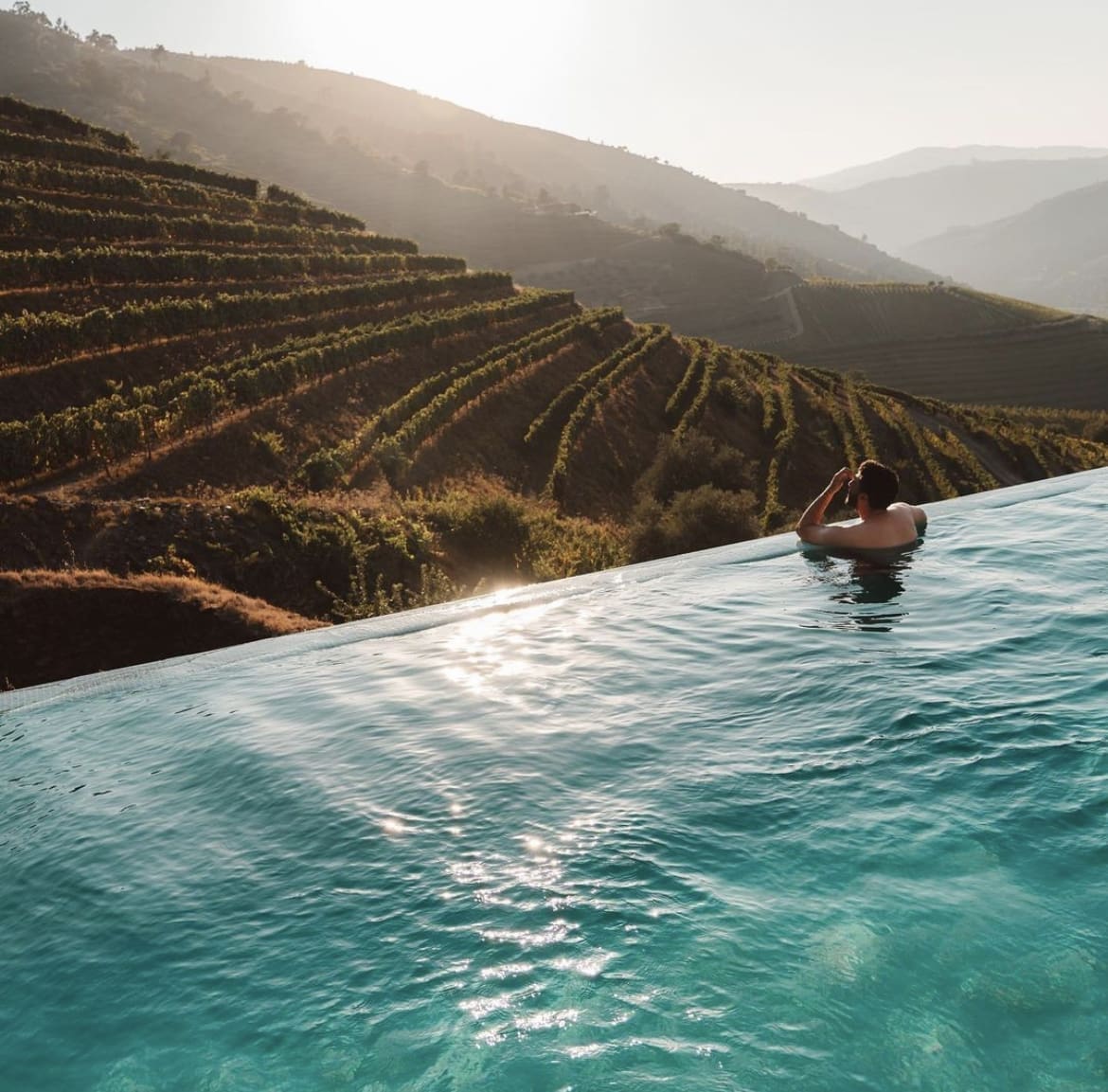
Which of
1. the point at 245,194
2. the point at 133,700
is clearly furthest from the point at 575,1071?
the point at 245,194

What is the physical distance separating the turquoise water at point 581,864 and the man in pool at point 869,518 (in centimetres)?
191

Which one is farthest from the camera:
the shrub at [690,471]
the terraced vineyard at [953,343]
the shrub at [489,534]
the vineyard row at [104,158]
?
the terraced vineyard at [953,343]

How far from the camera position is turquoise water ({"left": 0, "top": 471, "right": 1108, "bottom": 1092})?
156 inches

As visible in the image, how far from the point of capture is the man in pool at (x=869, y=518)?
1054cm

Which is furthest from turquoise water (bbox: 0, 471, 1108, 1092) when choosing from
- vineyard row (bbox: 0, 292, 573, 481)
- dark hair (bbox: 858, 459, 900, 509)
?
vineyard row (bbox: 0, 292, 573, 481)

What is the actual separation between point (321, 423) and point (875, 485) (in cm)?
2002

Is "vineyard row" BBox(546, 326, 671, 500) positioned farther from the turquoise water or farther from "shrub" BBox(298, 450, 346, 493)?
the turquoise water

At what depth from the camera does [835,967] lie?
430cm

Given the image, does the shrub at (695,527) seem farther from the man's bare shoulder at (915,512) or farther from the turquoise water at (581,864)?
the turquoise water at (581,864)

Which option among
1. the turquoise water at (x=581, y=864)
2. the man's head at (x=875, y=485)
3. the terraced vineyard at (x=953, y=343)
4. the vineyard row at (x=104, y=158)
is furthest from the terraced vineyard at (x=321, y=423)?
the terraced vineyard at (x=953, y=343)

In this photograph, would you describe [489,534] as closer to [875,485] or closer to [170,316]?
[875,485]

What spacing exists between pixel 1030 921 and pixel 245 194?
173ft

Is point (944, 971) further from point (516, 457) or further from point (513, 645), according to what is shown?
point (516, 457)

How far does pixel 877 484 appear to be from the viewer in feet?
34.3
